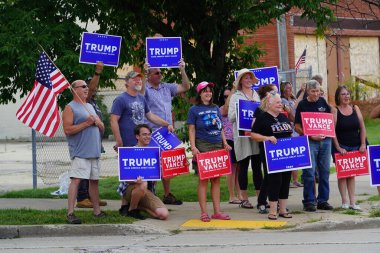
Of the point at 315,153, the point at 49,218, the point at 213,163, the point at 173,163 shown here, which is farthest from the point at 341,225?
the point at 49,218

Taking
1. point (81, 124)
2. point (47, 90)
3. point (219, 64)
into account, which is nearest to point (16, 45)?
point (47, 90)

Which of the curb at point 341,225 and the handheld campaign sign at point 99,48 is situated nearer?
the curb at point 341,225

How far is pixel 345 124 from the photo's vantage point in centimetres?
1248

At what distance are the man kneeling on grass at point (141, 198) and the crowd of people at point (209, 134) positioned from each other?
0.01m

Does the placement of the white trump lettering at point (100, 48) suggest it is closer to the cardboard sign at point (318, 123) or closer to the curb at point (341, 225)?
the cardboard sign at point (318, 123)

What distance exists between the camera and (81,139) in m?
11.6

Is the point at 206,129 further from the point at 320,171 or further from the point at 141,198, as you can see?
the point at 320,171

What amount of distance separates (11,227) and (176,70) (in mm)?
5962

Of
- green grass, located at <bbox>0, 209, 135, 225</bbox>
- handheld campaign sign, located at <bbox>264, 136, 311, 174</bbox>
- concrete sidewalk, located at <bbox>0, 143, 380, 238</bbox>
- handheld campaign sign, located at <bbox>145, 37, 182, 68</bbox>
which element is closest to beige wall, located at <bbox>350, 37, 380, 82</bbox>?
concrete sidewalk, located at <bbox>0, 143, 380, 238</bbox>

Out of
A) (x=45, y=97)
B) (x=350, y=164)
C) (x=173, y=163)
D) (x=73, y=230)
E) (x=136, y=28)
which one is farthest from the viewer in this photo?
(x=136, y=28)

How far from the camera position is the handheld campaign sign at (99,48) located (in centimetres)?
1255

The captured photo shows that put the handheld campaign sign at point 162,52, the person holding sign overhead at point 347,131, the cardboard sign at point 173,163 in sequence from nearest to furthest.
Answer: the cardboard sign at point 173,163 → the person holding sign overhead at point 347,131 → the handheld campaign sign at point 162,52

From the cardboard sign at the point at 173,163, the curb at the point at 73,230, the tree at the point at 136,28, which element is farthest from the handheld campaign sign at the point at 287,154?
the tree at the point at 136,28

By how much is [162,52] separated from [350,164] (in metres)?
3.26
